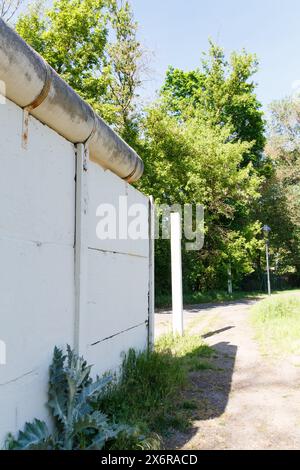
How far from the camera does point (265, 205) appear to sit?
92.2ft

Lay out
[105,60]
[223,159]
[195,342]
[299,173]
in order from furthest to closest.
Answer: [299,173]
[223,159]
[105,60]
[195,342]

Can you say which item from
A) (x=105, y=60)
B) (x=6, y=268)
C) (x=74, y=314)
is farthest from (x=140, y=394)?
(x=105, y=60)

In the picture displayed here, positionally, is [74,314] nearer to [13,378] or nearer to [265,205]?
[13,378]

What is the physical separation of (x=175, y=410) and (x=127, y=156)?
2601mm

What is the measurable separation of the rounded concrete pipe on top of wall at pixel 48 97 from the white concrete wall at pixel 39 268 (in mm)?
81

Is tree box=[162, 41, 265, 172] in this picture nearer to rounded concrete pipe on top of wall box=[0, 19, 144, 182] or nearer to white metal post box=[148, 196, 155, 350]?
white metal post box=[148, 196, 155, 350]

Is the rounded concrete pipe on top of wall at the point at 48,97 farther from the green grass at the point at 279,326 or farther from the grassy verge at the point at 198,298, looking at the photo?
the grassy verge at the point at 198,298

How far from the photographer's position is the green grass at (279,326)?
6.79 meters

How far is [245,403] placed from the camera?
13.6ft

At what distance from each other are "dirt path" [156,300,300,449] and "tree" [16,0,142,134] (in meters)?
12.8

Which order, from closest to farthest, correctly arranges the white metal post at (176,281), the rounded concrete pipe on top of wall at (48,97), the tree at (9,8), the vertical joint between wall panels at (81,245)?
the rounded concrete pipe on top of wall at (48,97) < the vertical joint between wall panels at (81,245) < the white metal post at (176,281) < the tree at (9,8)

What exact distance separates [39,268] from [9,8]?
17.8 metres

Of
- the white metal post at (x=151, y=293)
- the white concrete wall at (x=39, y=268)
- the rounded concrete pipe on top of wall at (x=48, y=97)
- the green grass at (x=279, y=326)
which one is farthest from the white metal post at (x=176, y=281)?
the rounded concrete pipe on top of wall at (x=48, y=97)

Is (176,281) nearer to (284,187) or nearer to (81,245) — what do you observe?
(81,245)
